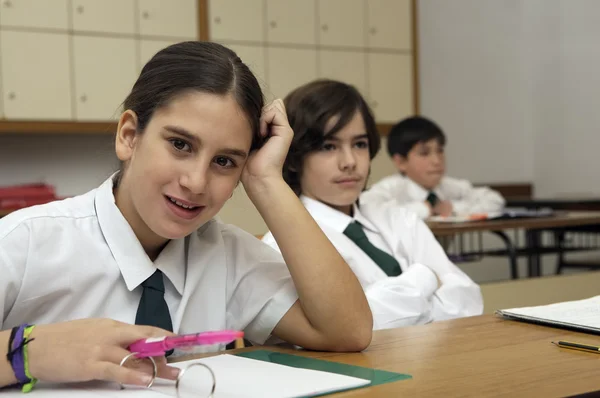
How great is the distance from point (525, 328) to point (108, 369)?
0.68m

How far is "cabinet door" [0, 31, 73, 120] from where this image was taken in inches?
168

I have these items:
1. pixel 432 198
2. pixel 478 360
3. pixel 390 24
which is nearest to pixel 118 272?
pixel 478 360

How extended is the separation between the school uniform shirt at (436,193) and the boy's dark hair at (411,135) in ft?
0.55

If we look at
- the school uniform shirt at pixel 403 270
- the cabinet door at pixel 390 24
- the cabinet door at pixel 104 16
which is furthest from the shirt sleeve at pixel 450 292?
the cabinet door at pixel 390 24

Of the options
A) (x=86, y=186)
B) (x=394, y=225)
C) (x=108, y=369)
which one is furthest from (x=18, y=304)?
(x=86, y=186)

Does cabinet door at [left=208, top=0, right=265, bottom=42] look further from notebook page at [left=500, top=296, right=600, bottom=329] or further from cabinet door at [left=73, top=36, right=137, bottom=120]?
notebook page at [left=500, top=296, right=600, bottom=329]

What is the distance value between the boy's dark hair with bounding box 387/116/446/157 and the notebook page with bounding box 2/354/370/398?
359 centimetres

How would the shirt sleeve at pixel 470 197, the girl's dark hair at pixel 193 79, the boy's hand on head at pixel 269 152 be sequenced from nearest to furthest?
the girl's dark hair at pixel 193 79 → the boy's hand on head at pixel 269 152 → the shirt sleeve at pixel 470 197

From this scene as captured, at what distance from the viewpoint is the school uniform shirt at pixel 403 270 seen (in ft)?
5.97

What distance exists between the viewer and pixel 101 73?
4523 mm

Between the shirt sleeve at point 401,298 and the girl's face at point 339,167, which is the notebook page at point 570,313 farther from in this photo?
the girl's face at point 339,167

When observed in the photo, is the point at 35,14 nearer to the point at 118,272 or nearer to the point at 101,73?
the point at 101,73

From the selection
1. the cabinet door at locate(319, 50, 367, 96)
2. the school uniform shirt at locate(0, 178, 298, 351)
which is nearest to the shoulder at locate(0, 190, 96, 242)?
the school uniform shirt at locate(0, 178, 298, 351)

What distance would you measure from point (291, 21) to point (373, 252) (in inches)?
136
